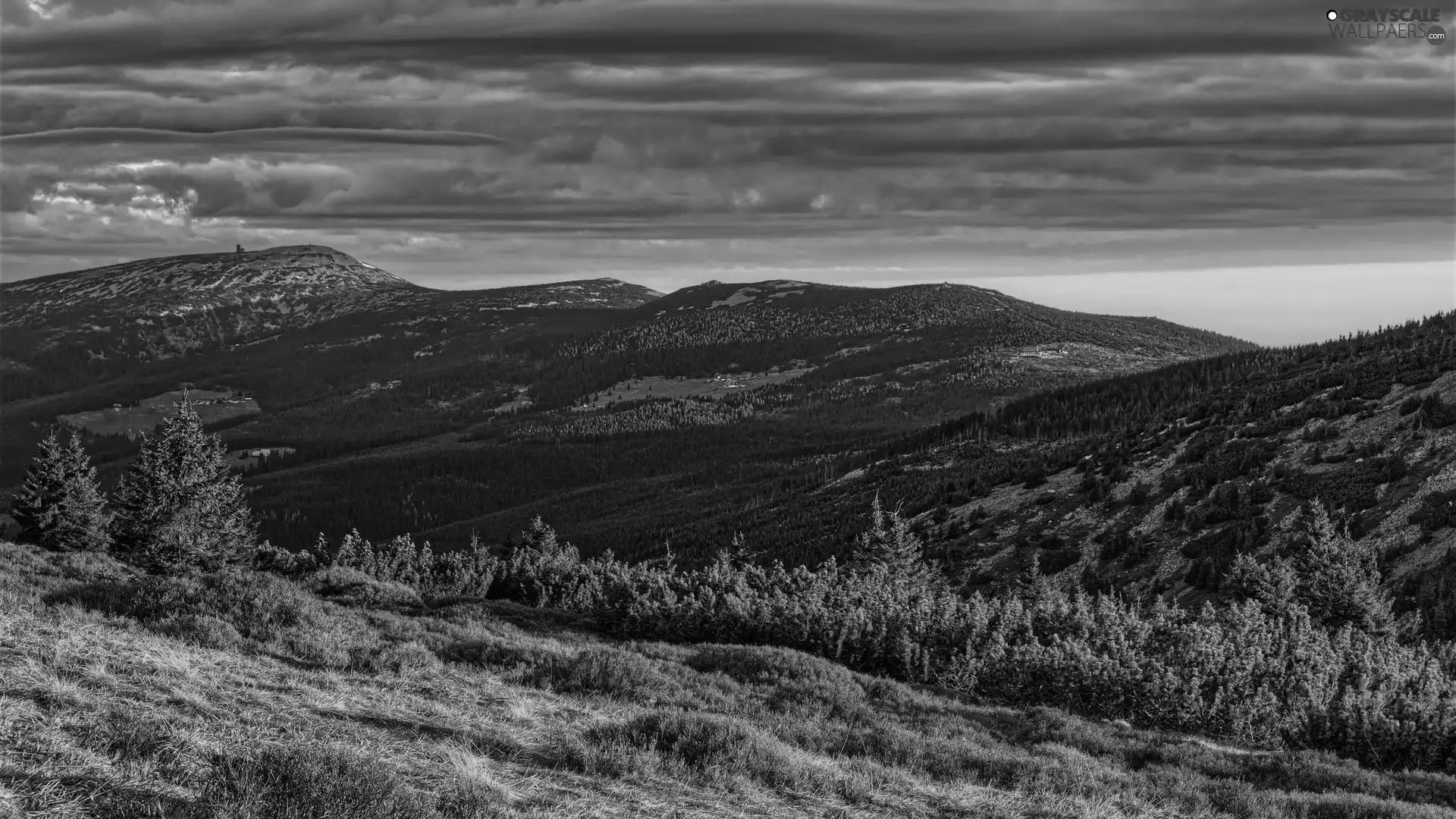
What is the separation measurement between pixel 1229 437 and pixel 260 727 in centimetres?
7223

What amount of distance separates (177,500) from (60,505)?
A: 8781 millimetres

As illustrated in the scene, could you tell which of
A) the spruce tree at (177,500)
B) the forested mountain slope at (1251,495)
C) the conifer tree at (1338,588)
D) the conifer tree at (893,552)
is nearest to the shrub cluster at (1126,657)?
the conifer tree at (1338,588)

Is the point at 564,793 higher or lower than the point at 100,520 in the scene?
higher

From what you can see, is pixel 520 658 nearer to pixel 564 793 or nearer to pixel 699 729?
pixel 699 729

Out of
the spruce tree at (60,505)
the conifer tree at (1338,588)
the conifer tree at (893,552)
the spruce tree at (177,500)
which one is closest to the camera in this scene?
the conifer tree at (1338,588)

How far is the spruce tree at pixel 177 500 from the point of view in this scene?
46.4m

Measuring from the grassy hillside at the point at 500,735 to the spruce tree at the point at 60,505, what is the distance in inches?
1285

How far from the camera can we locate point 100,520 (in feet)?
172

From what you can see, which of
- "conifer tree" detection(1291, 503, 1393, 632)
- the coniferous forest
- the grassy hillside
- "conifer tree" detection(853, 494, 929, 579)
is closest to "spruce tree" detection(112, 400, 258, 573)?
the coniferous forest

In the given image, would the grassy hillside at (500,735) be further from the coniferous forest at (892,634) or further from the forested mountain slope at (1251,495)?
the forested mountain slope at (1251,495)

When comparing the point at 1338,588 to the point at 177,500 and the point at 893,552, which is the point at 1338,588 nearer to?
the point at 893,552

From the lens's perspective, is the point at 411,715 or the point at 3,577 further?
the point at 3,577

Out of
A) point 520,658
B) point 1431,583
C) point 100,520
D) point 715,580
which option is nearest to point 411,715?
point 520,658

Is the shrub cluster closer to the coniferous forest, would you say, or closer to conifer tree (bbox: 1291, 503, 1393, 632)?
the coniferous forest
